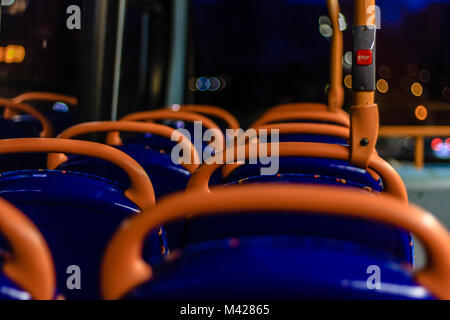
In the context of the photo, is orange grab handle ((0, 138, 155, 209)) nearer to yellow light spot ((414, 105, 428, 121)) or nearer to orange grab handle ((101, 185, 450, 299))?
orange grab handle ((101, 185, 450, 299))

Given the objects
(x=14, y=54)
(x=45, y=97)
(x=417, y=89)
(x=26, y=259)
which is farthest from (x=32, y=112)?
(x=417, y=89)

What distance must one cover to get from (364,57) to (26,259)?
813mm

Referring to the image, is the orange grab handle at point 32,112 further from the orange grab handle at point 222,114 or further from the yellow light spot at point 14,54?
the orange grab handle at point 222,114

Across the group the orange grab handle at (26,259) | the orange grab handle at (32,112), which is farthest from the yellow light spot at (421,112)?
the orange grab handle at (26,259)

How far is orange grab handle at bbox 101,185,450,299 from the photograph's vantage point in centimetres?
53

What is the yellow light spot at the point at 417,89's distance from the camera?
512 centimetres

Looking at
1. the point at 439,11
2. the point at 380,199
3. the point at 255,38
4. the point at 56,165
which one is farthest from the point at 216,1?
the point at 380,199

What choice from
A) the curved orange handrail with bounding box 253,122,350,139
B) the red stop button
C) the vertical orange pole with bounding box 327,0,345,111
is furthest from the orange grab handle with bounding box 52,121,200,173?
the vertical orange pole with bounding box 327,0,345,111

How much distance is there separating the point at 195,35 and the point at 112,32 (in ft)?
6.31

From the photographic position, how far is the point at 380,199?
0.54m

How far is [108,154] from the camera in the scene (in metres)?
0.97

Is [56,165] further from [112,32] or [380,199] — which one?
[112,32]

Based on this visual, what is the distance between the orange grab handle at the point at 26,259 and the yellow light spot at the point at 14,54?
4.34 feet

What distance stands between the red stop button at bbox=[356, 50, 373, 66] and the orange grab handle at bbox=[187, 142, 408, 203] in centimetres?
22
